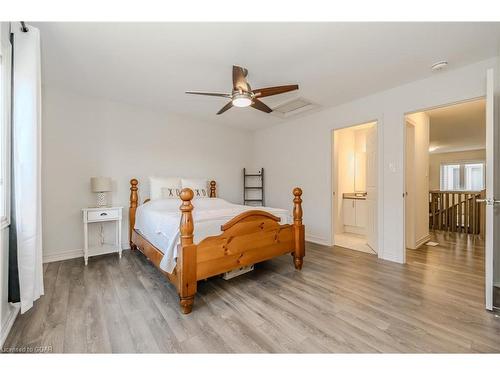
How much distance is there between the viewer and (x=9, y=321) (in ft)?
5.35

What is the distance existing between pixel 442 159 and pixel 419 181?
576cm

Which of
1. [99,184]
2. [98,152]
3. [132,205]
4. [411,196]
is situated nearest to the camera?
[99,184]

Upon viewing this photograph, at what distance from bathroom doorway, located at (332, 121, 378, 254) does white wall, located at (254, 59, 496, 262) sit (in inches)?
11.9

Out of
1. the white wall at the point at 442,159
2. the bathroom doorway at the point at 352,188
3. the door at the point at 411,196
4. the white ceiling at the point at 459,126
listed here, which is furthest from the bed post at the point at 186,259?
the white wall at the point at 442,159

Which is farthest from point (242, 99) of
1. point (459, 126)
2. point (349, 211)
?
point (459, 126)

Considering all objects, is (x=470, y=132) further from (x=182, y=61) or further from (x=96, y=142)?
(x=96, y=142)

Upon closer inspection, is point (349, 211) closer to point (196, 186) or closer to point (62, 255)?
point (196, 186)

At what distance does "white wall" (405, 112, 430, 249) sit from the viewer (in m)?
3.70

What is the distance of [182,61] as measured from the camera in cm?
235

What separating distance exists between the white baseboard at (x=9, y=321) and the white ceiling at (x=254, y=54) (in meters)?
2.23

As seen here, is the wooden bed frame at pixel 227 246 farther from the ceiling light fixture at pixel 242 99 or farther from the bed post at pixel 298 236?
the ceiling light fixture at pixel 242 99

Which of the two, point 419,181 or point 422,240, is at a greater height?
point 419,181
